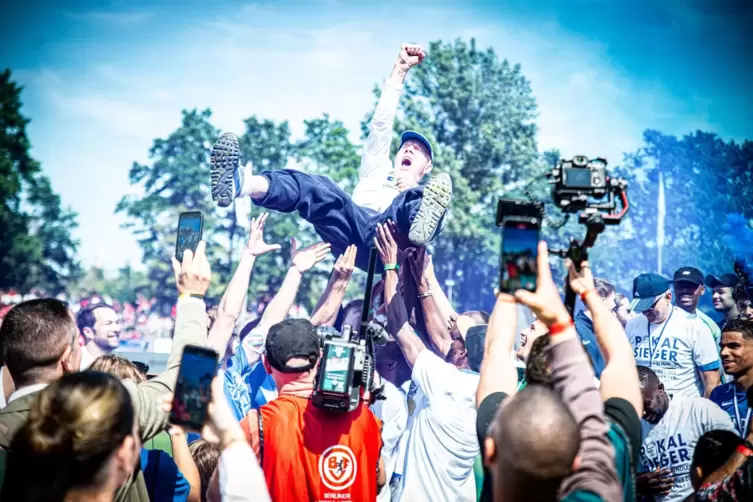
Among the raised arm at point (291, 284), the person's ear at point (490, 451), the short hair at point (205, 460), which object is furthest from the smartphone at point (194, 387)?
the raised arm at point (291, 284)

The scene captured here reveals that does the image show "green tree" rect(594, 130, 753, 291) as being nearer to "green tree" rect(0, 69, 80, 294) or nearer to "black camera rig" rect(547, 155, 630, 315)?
"black camera rig" rect(547, 155, 630, 315)

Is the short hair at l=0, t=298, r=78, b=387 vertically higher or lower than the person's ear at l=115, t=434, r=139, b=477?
higher

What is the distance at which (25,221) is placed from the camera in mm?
32188

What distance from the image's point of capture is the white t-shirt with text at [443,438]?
3.72 m

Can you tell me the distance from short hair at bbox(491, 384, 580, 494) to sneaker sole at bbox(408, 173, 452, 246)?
283cm

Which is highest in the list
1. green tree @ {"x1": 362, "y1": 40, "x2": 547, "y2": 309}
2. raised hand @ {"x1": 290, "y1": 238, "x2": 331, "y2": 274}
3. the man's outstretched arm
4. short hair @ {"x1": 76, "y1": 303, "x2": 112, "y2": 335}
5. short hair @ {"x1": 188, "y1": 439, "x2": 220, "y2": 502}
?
green tree @ {"x1": 362, "y1": 40, "x2": 547, "y2": 309}

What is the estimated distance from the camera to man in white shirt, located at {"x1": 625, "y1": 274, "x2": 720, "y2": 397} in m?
5.79

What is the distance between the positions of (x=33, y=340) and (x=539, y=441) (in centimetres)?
194

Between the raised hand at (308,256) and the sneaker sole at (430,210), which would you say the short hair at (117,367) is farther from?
the sneaker sole at (430,210)

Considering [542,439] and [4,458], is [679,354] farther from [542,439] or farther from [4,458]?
[4,458]

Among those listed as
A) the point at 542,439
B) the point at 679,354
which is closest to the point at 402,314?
the point at 542,439

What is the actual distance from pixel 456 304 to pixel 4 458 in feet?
86.1

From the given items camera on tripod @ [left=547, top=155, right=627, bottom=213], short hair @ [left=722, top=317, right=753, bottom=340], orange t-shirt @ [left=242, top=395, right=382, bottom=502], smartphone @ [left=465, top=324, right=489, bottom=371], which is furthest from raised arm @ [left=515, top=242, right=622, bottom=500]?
short hair @ [left=722, top=317, right=753, bottom=340]

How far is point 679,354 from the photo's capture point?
586 cm
